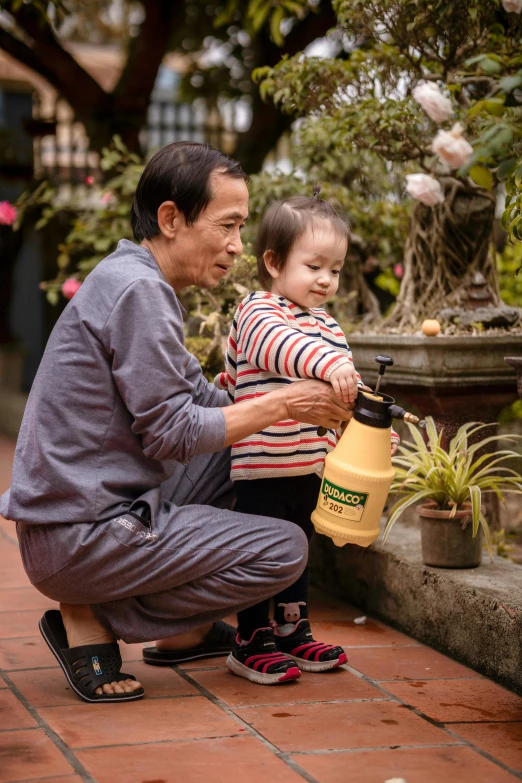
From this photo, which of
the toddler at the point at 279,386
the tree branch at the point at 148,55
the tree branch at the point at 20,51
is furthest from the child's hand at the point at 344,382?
the tree branch at the point at 148,55

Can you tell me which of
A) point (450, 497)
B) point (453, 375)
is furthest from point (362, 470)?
point (453, 375)

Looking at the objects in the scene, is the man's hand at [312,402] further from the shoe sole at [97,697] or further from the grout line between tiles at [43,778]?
the grout line between tiles at [43,778]

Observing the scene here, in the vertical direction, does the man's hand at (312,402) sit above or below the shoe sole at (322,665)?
above

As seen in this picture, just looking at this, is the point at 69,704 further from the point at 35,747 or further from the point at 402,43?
the point at 402,43

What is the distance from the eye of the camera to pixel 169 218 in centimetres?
263

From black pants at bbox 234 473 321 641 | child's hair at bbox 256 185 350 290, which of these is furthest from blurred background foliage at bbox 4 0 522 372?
black pants at bbox 234 473 321 641

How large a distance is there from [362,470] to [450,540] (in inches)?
27.4

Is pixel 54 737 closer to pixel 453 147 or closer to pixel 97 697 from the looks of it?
pixel 97 697

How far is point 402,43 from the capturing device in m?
3.62

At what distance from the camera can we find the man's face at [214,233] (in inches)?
103

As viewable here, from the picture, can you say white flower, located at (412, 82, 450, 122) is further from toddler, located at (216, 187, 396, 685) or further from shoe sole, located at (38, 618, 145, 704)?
shoe sole, located at (38, 618, 145, 704)

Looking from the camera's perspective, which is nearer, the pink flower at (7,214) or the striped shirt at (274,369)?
the striped shirt at (274,369)

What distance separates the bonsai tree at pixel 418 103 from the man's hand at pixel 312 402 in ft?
3.56

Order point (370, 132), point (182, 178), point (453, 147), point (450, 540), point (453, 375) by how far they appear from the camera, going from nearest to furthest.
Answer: point (453, 147) → point (182, 178) → point (450, 540) → point (453, 375) → point (370, 132)
